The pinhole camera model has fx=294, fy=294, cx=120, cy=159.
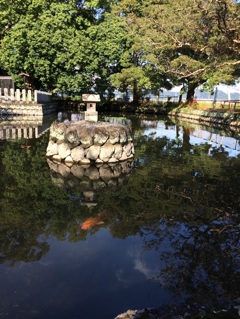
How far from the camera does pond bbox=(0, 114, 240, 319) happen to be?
13.5 feet

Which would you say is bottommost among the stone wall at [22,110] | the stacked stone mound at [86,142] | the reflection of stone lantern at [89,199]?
the reflection of stone lantern at [89,199]

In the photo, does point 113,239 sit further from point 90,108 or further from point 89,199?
point 90,108

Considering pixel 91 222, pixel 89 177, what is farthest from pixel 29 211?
pixel 89 177

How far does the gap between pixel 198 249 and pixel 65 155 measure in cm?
698

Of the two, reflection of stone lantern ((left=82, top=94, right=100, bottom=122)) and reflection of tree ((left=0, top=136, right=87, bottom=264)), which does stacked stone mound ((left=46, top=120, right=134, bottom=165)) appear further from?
reflection of stone lantern ((left=82, top=94, right=100, bottom=122))

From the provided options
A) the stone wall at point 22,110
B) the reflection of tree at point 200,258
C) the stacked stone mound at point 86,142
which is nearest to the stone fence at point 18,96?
the stone wall at point 22,110

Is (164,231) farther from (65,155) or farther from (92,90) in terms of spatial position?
(92,90)

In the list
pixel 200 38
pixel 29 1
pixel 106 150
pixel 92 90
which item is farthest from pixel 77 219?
pixel 29 1

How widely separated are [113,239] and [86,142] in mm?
5421

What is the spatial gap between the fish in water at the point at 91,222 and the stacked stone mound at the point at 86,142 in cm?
460

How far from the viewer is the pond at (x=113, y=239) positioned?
13.5 feet

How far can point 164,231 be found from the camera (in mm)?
6223

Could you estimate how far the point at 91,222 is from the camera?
253 inches

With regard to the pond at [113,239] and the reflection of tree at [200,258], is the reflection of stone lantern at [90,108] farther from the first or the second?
the reflection of tree at [200,258]
